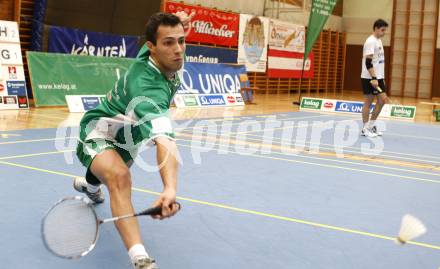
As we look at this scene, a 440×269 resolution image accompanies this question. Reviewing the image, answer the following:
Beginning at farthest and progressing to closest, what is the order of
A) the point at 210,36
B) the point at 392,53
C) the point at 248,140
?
the point at 392,53, the point at 210,36, the point at 248,140

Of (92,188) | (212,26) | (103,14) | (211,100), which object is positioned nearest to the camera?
(92,188)

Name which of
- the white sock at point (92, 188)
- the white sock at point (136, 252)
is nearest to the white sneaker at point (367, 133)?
the white sock at point (92, 188)

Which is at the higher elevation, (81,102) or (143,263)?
(81,102)

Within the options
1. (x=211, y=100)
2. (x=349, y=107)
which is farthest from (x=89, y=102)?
(x=349, y=107)

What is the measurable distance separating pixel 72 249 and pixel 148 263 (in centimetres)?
35

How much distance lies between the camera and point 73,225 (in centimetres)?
256

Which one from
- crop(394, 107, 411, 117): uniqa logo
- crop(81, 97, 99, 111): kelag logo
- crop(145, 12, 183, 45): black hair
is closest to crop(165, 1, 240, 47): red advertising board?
crop(81, 97, 99, 111): kelag logo

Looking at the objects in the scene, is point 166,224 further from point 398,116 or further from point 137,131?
point 398,116

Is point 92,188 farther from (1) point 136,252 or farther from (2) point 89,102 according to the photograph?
(2) point 89,102

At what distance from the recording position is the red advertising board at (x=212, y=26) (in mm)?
17875

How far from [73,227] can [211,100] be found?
12.6 meters

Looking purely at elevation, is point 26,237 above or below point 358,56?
below

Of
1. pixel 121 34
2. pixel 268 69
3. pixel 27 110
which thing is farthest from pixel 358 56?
pixel 27 110

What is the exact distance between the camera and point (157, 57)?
9.89ft
